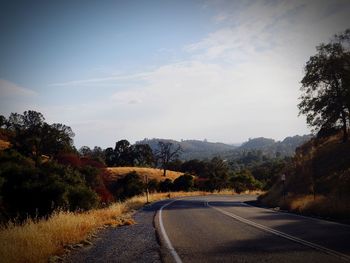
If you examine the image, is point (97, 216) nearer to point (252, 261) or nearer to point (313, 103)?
point (252, 261)

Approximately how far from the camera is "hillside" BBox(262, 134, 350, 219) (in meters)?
18.5

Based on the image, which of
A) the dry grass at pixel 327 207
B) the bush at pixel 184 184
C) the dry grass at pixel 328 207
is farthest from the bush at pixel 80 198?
the bush at pixel 184 184

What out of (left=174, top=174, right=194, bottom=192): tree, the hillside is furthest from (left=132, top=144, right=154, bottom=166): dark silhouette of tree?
the hillside

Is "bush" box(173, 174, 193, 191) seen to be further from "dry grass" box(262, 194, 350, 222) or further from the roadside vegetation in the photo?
"dry grass" box(262, 194, 350, 222)

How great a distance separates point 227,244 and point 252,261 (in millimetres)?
2260

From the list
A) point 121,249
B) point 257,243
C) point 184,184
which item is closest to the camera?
point 257,243

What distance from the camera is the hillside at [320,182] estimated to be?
18.5 m

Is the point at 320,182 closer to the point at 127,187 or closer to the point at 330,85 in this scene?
the point at 330,85

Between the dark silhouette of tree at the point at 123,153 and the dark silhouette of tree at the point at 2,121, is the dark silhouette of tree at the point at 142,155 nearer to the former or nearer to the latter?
the dark silhouette of tree at the point at 123,153

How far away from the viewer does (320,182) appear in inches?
1086

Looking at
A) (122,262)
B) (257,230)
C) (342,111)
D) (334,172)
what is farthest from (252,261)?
(342,111)

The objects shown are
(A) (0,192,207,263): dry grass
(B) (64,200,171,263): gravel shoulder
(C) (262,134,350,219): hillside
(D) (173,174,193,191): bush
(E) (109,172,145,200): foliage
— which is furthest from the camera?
(D) (173,174,193,191): bush

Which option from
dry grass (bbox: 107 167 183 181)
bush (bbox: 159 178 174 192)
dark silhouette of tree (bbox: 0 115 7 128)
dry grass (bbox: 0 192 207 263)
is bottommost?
bush (bbox: 159 178 174 192)

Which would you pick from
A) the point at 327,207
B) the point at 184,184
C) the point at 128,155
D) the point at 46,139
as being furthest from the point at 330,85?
the point at 128,155
